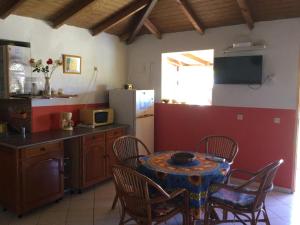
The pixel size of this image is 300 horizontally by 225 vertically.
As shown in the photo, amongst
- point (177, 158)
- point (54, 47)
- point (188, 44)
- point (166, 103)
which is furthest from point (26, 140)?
point (188, 44)

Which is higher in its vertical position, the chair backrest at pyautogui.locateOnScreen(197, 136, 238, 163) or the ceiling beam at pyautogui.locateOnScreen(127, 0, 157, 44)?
the ceiling beam at pyautogui.locateOnScreen(127, 0, 157, 44)

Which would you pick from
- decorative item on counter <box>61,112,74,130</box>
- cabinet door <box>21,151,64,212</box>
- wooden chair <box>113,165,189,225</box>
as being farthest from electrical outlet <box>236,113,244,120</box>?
cabinet door <box>21,151,64,212</box>

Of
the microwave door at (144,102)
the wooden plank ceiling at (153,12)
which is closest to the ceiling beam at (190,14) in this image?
the wooden plank ceiling at (153,12)

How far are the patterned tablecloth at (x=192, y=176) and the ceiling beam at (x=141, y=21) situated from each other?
95.3 inches

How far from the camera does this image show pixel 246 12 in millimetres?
3578

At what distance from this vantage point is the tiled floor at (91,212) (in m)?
2.97

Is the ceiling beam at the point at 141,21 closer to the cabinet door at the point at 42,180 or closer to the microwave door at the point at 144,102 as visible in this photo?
the microwave door at the point at 144,102

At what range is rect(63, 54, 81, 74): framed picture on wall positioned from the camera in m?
4.04

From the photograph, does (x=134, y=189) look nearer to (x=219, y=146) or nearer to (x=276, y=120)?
(x=219, y=146)

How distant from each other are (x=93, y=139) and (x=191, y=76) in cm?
287

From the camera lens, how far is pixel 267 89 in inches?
151

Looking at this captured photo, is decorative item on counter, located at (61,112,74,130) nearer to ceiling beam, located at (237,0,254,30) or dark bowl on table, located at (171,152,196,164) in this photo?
dark bowl on table, located at (171,152,196,164)

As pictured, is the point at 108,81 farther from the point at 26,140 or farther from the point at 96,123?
the point at 26,140

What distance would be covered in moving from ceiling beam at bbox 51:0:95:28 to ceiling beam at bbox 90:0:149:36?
65 cm
